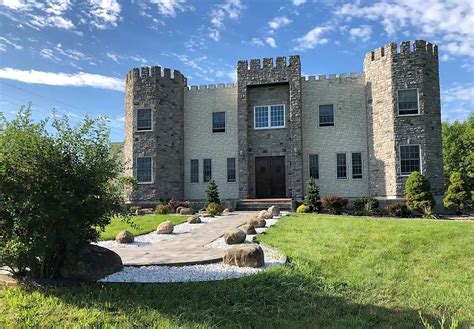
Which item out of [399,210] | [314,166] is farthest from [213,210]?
[399,210]

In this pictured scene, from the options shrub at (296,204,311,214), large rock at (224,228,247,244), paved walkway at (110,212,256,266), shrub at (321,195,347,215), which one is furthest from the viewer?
shrub at (321,195,347,215)

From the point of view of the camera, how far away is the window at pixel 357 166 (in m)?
21.9

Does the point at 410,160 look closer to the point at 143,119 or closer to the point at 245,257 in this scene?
the point at 143,119

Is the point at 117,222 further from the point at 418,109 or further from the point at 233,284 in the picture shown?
the point at 418,109

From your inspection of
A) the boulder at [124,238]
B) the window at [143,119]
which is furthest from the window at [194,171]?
the boulder at [124,238]

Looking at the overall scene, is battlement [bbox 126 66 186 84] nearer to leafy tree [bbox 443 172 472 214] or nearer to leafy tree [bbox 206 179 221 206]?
leafy tree [bbox 206 179 221 206]

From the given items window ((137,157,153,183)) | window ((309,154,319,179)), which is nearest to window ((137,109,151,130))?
window ((137,157,153,183))

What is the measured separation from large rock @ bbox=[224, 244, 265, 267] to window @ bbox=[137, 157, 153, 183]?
17.1m

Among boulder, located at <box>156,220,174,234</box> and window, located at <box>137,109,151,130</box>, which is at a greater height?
window, located at <box>137,109,151,130</box>

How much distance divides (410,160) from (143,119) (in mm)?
15586

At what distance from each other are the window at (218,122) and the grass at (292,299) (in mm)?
17100

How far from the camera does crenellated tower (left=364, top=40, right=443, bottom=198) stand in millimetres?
20188

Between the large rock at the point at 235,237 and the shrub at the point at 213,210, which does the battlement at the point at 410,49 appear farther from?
the large rock at the point at 235,237

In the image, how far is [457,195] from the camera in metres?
20.8
